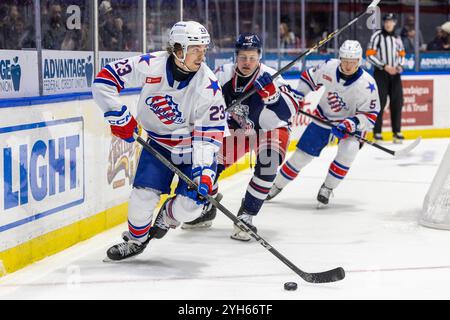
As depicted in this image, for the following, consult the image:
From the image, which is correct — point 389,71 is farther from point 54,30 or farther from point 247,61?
point 54,30

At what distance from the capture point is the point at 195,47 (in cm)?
341

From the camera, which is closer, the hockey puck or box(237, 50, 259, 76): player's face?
the hockey puck

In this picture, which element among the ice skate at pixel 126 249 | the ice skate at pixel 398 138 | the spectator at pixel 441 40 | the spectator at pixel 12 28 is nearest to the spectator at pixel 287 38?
the ice skate at pixel 398 138

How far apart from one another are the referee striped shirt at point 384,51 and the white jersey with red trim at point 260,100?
3.96 meters

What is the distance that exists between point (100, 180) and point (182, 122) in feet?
2.93

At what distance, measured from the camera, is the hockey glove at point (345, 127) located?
5078 millimetres

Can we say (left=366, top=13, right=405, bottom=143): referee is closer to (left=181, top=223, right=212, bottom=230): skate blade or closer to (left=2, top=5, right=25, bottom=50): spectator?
(left=181, top=223, right=212, bottom=230): skate blade

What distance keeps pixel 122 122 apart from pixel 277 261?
859 millimetres

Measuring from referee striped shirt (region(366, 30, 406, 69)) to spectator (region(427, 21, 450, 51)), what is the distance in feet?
4.57

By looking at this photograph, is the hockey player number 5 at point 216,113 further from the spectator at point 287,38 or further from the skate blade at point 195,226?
the spectator at point 287,38

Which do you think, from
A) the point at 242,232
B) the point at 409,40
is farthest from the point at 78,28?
the point at 409,40

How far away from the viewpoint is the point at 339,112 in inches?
209

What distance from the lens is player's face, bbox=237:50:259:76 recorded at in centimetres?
406

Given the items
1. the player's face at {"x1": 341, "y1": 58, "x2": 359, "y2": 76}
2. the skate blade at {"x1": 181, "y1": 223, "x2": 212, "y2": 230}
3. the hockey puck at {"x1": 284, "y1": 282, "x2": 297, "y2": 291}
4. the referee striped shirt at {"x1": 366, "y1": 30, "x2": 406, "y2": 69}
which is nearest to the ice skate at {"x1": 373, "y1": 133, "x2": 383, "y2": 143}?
the referee striped shirt at {"x1": 366, "y1": 30, "x2": 406, "y2": 69}
